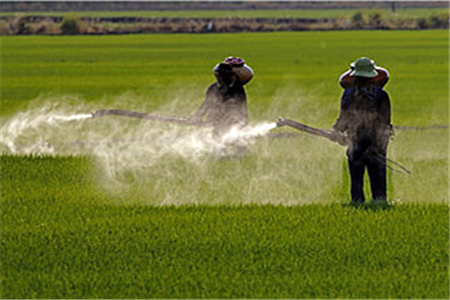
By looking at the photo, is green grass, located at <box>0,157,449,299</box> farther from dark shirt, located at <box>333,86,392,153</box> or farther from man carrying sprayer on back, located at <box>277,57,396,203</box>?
dark shirt, located at <box>333,86,392,153</box>

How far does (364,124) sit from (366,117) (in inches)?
3.3

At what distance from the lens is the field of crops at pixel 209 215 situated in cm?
832

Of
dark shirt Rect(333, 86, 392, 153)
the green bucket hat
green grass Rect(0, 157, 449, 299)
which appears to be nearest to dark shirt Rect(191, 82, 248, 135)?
green grass Rect(0, 157, 449, 299)

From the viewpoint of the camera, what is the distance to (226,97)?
1398 centimetres

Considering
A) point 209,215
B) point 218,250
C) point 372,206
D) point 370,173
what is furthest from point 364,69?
point 218,250

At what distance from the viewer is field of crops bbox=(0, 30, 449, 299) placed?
8.32m

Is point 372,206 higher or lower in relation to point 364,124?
lower

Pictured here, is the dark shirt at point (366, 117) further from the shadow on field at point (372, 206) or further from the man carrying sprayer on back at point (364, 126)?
the shadow on field at point (372, 206)

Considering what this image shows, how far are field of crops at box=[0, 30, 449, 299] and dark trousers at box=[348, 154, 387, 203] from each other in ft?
Result: 0.77

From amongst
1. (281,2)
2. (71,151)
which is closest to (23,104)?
(71,151)

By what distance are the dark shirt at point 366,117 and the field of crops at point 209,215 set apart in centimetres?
70

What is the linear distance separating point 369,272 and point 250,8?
12831 centimetres

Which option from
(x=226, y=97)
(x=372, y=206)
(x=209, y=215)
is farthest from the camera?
(x=226, y=97)

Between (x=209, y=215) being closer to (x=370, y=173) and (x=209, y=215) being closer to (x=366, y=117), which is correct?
(x=370, y=173)
